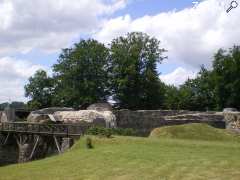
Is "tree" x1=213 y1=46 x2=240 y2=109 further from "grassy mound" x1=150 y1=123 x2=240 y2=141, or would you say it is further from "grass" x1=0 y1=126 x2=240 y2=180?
"grass" x1=0 y1=126 x2=240 y2=180

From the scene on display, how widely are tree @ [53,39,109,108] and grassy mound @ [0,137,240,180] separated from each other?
1234 inches

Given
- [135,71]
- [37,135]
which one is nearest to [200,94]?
[135,71]

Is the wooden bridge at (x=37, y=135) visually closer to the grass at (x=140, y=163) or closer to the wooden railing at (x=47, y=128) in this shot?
the wooden railing at (x=47, y=128)

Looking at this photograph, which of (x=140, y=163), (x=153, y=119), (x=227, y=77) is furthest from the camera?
(x=227, y=77)

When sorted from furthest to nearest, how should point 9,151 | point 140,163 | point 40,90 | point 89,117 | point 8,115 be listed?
point 40,90, point 8,115, point 9,151, point 89,117, point 140,163

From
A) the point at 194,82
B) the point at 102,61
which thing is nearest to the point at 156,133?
the point at 102,61

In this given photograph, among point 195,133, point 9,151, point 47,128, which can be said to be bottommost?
point 9,151

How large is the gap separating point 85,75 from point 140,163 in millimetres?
40199

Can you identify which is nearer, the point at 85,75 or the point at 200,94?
the point at 85,75

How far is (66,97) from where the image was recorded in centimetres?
6069

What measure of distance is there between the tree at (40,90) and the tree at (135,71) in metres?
12.7

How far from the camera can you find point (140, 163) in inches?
798

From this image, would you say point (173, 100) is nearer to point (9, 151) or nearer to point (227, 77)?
point (227, 77)

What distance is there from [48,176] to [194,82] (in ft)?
203
